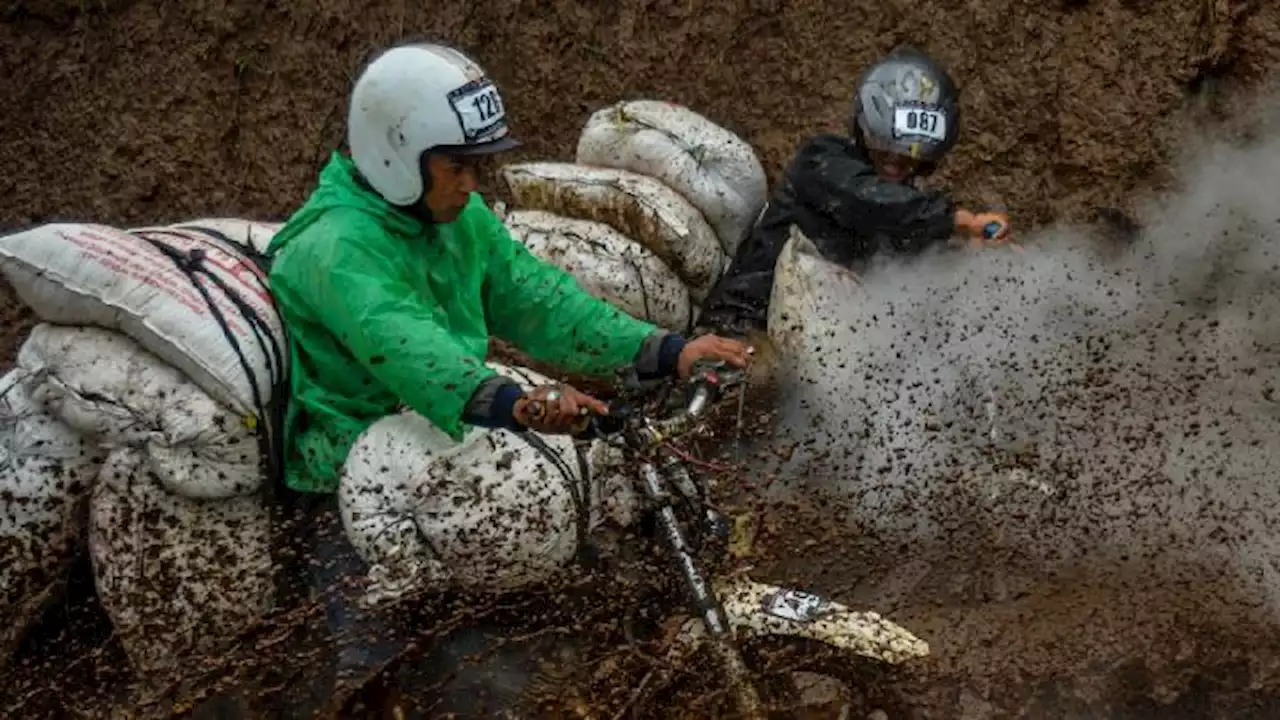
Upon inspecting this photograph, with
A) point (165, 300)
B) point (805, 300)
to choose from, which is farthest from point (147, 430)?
point (805, 300)

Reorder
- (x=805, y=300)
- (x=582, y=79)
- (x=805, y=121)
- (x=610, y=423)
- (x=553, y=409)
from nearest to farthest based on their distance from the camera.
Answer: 1. (x=553, y=409)
2. (x=610, y=423)
3. (x=805, y=300)
4. (x=805, y=121)
5. (x=582, y=79)

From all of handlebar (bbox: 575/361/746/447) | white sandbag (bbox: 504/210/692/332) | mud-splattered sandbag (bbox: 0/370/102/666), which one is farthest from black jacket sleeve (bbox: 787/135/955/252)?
mud-splattered sandbag (bbox: 0/370/102/666)

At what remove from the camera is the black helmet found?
582cm

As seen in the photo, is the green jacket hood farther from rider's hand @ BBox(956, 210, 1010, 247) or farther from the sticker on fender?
rider's hand @ BBox(956, 210, 1010, 247)

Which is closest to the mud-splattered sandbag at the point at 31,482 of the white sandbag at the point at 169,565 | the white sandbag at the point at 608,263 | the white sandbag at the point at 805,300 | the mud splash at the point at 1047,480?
the white sandbag at the point at 169,565

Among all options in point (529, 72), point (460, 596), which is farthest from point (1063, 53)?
point (460, 596)

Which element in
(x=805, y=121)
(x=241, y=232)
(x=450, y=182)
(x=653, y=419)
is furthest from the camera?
(x=805, y=121)

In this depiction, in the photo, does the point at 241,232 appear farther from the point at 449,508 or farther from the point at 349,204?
the point at 449,508

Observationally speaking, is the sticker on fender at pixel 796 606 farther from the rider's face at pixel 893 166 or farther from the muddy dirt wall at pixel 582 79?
the muddy dirt wall at pixel 582 79

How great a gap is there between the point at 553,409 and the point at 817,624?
114cm

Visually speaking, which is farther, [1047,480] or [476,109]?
[1047,480]

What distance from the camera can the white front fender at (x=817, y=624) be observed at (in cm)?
460

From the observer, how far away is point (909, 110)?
19.1 feet

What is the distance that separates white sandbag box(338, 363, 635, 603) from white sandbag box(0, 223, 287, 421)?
0.40 m
